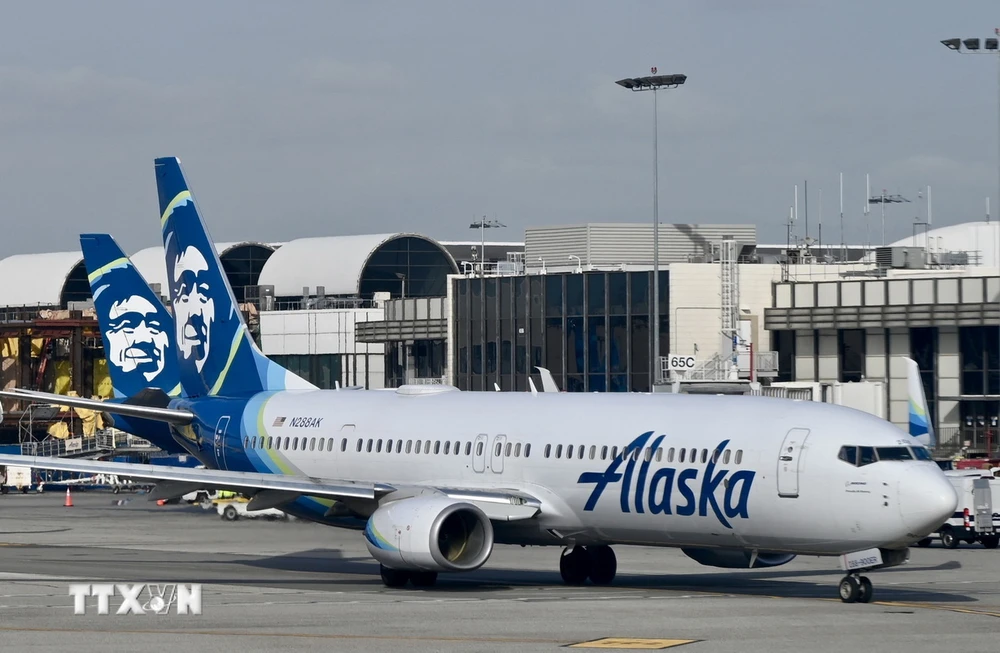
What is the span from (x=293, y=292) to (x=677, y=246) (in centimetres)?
3993

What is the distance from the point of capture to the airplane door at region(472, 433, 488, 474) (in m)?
35.9

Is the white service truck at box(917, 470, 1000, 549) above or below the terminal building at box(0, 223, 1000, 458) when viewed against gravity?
below

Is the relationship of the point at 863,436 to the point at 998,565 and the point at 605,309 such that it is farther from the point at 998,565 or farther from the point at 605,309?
the point at 605,309

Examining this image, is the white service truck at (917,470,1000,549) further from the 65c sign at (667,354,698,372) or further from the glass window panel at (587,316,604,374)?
the glass window panel at (587,316,604,374)

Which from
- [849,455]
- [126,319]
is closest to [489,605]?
[849,455]

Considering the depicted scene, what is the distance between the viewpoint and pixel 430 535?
32656 mm

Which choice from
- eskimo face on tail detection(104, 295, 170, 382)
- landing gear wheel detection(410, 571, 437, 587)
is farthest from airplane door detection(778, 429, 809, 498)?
eskimo face on tail detection(104, 295, 170, 382)

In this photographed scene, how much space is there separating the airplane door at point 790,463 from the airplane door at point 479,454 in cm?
760

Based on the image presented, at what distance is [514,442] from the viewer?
35.4 m

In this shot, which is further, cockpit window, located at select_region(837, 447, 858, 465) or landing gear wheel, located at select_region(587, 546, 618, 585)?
landing gear wheel, located at select_region(587, 546, 618, 585)

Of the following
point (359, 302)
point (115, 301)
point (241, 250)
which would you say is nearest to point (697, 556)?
point (115, 301)

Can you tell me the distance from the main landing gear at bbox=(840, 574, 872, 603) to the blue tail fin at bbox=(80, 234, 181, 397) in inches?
985

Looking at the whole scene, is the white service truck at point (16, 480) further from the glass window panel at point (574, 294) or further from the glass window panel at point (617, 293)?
the glass window panel at point (617, 293)

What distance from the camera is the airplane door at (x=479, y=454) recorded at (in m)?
35.9
